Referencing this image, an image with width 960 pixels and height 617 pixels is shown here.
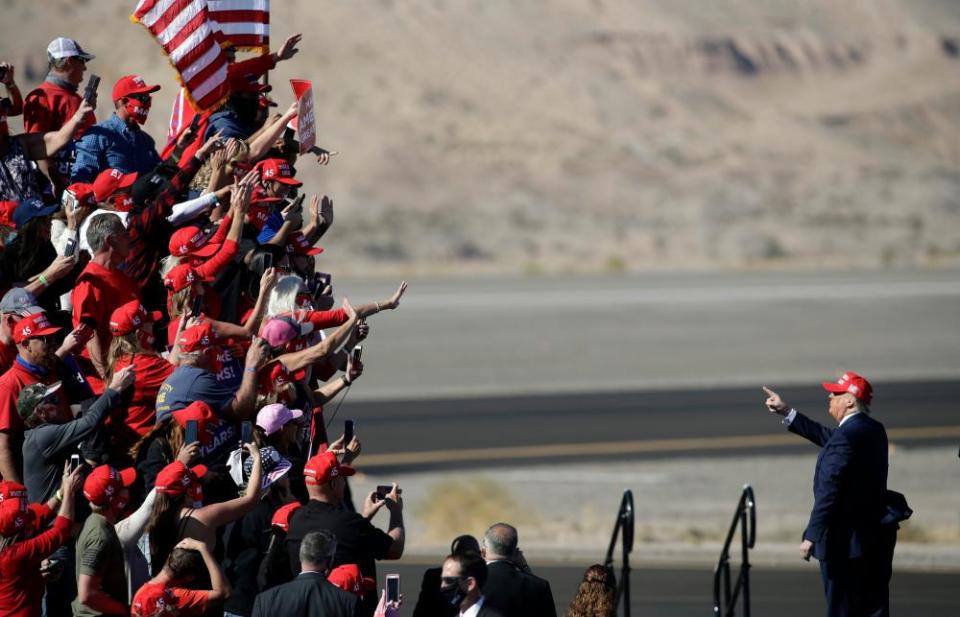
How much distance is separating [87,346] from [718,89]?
289ft

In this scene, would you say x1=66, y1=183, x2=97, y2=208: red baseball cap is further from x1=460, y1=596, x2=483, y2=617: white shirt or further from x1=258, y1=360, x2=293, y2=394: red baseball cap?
x1=460, y1=596, x2=483, y2=617: white shirt

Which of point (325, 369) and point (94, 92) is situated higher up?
point (94, 92)

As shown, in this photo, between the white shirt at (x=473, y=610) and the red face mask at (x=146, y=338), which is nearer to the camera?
the white shirt at (x=473, y=610)

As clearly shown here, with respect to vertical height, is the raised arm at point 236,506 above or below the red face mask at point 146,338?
below

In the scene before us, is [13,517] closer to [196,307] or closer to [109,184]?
[196,307]

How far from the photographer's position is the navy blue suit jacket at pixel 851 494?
998 centimetres

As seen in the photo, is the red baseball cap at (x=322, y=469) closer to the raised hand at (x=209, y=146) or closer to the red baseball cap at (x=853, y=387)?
the raised hand at (x=209, y=146)

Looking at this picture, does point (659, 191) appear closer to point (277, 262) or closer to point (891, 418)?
point (891, 418)

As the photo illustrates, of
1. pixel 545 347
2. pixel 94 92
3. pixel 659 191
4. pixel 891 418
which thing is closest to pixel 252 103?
pixel 94 92

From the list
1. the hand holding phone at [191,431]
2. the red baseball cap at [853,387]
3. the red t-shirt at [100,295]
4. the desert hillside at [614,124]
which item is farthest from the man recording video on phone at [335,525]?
the desert hillside at [614,124]

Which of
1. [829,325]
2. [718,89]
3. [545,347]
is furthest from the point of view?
[718,89]

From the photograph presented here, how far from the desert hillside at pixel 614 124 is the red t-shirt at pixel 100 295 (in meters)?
57.0

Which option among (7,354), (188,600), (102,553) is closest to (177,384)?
(7,354)

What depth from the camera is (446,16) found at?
99938mm
